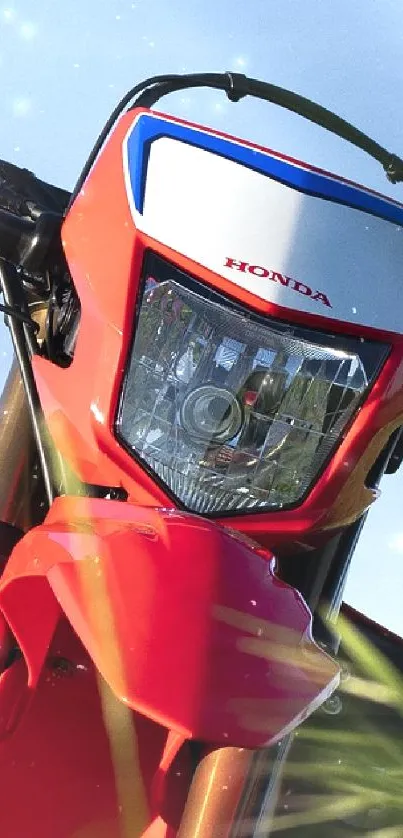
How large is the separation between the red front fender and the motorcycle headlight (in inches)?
9.7

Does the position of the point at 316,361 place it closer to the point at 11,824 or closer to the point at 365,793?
the point at 11,824

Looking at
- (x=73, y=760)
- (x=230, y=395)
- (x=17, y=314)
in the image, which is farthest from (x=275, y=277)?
(x=73, y=760)

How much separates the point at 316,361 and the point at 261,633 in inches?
16.3

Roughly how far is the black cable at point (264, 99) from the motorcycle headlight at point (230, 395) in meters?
0.45

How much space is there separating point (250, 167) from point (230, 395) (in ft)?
0.92

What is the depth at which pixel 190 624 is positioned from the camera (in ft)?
2.98

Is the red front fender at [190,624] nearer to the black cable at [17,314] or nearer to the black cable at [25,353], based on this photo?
the black cable at [25,353]

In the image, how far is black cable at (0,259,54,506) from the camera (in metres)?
1.48

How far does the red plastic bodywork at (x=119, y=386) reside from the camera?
1272mm

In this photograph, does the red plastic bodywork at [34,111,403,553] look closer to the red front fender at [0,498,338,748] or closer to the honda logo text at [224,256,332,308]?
the honda logo text at [224,256,332,308]

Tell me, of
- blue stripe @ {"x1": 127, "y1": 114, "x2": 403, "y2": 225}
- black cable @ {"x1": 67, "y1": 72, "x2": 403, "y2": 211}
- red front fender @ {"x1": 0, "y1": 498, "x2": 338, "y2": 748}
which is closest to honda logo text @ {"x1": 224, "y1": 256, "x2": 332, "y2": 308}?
blue stripe @ {"x1": 127, "y1": 114, "x2": 403, "y2": 225}

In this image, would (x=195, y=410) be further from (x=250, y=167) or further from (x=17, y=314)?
(x=17, y=314)

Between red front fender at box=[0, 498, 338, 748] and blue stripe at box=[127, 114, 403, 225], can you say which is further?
blue stripe at box=[127, 114, 403, 225]

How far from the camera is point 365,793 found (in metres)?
2.14
